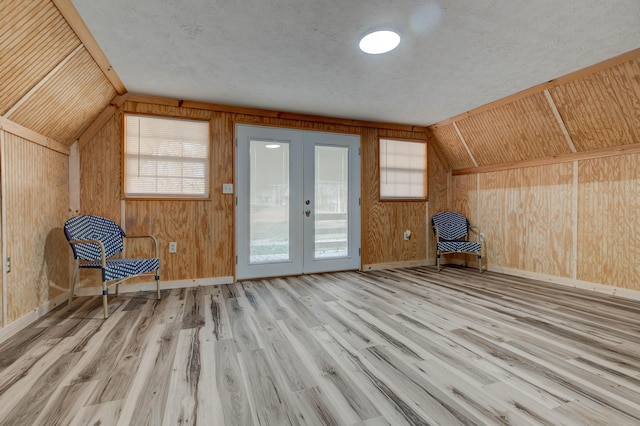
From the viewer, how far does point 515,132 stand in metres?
3.87

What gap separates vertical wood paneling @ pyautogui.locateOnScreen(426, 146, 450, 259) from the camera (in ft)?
16.5

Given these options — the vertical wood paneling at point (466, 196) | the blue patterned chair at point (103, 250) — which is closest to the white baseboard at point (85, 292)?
the blue patterned chair at point (103, 250)

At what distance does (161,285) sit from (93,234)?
0.91 m

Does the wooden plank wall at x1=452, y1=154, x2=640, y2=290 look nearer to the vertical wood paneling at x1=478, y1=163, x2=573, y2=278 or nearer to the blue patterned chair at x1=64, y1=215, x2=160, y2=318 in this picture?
the vertical wood paneling at x1=478, y1=163, x2=573, y2=278

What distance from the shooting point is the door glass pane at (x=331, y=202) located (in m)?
4.30

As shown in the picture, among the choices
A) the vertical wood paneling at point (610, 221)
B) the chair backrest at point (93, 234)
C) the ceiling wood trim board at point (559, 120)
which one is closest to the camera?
the chair backrest at point (93, 234)

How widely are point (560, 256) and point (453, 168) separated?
2.04 metres

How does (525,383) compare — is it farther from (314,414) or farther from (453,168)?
(453,168)

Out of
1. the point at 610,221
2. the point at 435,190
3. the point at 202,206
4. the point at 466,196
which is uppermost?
the point at 435,190

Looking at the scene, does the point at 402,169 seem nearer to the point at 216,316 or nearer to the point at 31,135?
the point at 216,316

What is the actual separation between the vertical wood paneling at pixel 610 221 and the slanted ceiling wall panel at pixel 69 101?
5115 mm

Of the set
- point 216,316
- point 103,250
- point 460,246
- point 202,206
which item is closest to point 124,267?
point 103,250

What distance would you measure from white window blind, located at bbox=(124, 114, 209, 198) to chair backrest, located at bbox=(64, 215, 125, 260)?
444 millimetres

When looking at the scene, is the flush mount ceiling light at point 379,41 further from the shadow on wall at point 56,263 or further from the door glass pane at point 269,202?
the shadow on wall at point 56,263
